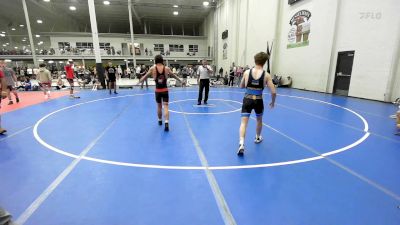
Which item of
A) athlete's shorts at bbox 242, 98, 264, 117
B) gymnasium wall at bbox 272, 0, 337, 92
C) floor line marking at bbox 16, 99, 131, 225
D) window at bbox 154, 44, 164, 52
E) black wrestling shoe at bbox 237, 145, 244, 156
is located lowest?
floor line marking at bbox 16, 99, 131, 225

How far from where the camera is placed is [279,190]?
3.08 m

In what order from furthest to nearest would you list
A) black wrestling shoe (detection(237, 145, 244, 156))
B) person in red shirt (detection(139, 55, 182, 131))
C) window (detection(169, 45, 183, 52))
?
window (detection(169, 45, 183, 52))
person in red shirt (detection(139, 55, 182, 131))
black wrestling shoe (detection(237, 145, 244, 156))

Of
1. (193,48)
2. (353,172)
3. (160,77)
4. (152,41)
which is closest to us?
(353,172)

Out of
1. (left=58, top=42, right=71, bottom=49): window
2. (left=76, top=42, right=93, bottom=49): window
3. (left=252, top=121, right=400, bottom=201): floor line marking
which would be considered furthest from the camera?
Answer: (left=76, top=42, right=93, bottom=49): window

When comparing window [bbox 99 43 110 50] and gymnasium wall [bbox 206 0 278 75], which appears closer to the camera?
gymnasium wall [bbox 206 0 278 75]

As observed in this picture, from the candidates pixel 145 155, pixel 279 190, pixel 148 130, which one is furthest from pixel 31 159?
pixel 279 190

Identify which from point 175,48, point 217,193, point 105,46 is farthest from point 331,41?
point 105,46

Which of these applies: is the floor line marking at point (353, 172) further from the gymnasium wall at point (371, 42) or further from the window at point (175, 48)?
the window at point (175, 48)

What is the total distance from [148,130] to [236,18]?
20896 mm

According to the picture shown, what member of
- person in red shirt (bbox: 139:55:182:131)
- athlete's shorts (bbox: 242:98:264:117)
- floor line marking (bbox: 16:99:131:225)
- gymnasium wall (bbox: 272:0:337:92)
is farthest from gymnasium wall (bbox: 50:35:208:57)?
athlete's shorts (bbox: 242:98:264:117)

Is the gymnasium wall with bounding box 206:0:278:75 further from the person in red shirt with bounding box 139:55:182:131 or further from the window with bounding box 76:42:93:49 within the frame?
the window with bounding box 76:42:93:49

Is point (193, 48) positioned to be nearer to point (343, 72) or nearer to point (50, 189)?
point (343, 72)

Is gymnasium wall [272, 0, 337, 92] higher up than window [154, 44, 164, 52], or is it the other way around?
window [154, 44, 164, 52]

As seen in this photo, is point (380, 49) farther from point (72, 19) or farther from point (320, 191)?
point (72, 19)
